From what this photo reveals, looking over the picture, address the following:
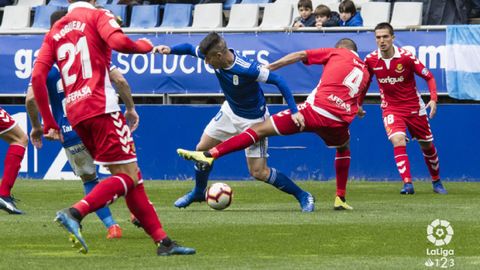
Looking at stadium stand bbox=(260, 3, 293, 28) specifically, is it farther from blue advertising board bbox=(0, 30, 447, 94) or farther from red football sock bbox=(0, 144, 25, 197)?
red football sock bbox=(0, 144, 25, 197)

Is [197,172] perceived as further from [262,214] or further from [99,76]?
[99,76]

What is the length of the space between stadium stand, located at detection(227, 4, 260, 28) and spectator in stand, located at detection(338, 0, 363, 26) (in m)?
2.51

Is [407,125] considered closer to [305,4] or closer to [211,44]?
[305,4]

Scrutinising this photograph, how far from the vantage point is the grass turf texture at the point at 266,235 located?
923cm

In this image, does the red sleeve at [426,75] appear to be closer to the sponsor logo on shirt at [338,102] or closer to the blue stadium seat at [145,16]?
the sponsor logo on shirt at [338,102]

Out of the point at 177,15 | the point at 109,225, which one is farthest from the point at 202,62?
the point at 109,225

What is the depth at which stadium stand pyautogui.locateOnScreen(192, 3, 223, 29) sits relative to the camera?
886 inches

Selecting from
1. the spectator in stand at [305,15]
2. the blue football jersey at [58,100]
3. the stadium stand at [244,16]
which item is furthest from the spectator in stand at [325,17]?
the blue football jersey at [58,100]

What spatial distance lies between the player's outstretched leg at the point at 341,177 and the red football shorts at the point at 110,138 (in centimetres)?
494

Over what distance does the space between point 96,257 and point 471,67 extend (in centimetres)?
1105

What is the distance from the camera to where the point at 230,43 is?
20.4 m

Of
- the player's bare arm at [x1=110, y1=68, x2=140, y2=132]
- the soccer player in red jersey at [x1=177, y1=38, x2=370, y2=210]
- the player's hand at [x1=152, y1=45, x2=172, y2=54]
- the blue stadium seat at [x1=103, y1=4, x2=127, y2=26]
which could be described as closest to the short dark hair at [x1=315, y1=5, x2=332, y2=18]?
the blue stadium seat at [x1=103, y1=4, x2=127, y2=26]

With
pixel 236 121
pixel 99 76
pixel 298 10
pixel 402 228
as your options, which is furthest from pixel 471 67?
pixel 99 76

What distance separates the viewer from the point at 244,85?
13.7m
